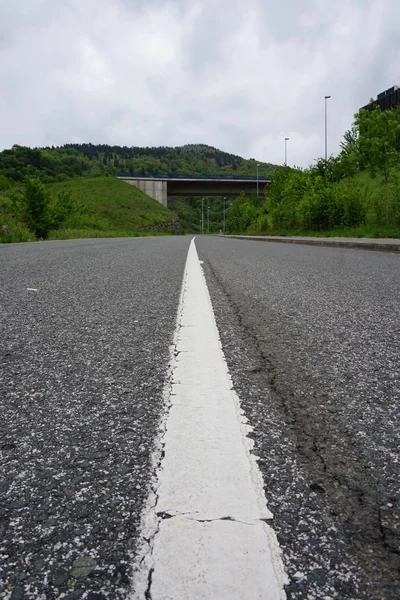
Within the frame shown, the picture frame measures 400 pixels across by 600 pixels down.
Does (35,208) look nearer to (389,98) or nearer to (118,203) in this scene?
(118,203)

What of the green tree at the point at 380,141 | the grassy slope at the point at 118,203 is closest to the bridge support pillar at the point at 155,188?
the grassy slope at the point at 118,203

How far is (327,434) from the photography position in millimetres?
1453

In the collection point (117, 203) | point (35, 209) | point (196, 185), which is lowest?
point (35, 209)

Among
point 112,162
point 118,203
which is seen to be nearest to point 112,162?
point 112,162

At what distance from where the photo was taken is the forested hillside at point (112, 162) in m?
104

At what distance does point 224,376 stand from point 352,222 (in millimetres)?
25456

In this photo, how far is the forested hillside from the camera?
104m

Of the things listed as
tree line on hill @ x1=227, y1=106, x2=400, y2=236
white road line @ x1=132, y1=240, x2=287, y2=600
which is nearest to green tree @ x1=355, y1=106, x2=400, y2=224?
tree line on hill @ x1=227, y1=106, x2=400, y2=236

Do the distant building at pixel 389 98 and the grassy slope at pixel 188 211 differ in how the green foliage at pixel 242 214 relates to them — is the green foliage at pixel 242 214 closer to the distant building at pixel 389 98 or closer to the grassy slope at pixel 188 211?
the distant building at pixel 389 98

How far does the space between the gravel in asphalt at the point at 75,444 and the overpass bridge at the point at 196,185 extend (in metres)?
82.2

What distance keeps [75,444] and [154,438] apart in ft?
0.74

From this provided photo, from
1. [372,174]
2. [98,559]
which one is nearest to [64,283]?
[98,559]

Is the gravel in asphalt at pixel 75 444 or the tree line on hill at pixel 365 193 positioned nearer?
the gravel in asphalt at pixel 75 444

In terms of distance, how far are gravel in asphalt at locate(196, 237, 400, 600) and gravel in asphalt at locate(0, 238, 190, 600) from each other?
33 centimetres
